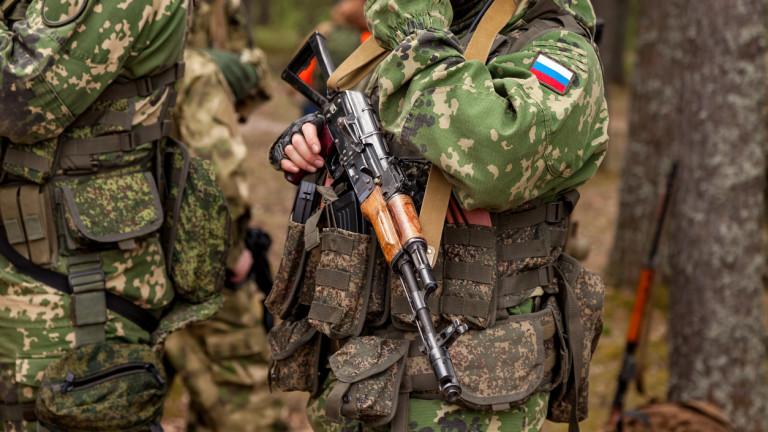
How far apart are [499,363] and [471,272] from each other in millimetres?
269

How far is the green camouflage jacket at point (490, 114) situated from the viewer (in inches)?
94.4

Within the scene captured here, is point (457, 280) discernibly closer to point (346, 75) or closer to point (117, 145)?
point (346, 75)

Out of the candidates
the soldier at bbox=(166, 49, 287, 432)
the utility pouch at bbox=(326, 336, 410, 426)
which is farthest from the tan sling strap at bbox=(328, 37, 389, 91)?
the soldier at bbox=(166, 49, 287, 432)

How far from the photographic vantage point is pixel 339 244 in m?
2.69

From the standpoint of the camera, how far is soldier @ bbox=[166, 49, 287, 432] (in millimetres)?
4457

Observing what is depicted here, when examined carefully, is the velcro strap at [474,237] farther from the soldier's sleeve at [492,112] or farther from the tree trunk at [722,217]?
the tree trunk at [722,217]

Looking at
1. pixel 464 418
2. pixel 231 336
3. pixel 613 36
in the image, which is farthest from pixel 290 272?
pixel 613 36

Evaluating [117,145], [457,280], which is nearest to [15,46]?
[117,145]

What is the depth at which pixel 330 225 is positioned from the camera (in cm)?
A: 277

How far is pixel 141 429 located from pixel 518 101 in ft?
6.08

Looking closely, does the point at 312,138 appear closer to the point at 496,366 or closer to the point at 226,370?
the point at 496,366

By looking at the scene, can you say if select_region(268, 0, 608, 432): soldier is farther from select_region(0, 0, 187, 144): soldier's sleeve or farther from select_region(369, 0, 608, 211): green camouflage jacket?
select_region(0, 0, 187, 144): soldier's sleeve

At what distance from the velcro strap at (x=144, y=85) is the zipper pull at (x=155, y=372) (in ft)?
3.10

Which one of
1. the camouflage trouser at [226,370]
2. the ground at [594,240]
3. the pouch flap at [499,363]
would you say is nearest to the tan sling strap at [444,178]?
the pouch flap at [499,363]
